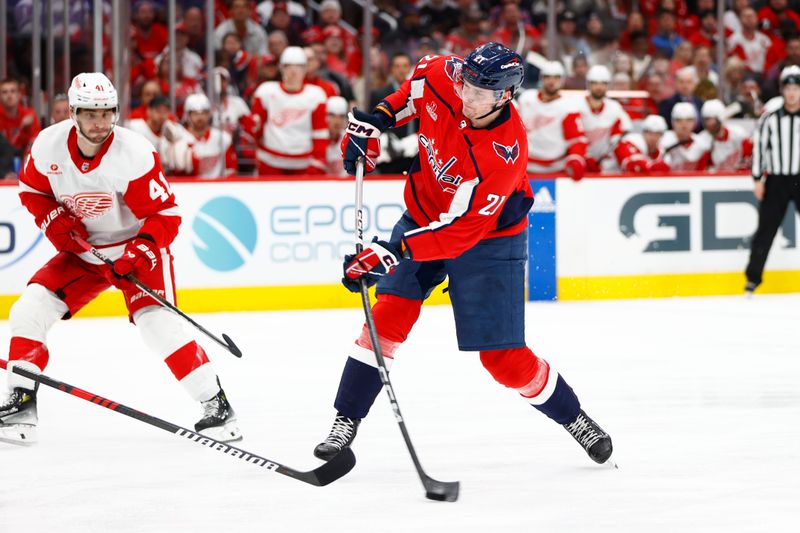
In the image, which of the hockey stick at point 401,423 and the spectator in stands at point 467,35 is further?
the spectator in stands at point 467,35

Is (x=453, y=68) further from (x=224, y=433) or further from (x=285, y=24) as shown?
(x=285, y=24)

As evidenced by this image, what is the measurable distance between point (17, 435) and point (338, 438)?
1.08 metres

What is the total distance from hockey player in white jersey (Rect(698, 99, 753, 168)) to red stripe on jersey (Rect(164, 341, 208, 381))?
5.74 meters

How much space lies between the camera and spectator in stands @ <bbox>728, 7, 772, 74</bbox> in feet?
35.5

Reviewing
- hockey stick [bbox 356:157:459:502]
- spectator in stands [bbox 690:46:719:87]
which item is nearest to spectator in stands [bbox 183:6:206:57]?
spectator in stands [bbox 690:46:719:87]

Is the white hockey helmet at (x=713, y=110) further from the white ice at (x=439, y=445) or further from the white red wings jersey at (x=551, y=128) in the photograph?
the white ice at (x=439, y=445)

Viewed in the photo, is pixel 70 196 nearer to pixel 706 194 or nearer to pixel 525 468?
pixel 525 468

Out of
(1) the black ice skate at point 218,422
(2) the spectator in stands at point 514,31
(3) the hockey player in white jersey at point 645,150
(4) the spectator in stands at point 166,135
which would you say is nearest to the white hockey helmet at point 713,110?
(3) the hockey player in white jersey at point 645,150

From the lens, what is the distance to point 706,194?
8.38 meters

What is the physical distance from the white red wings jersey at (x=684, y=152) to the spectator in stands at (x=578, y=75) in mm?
807

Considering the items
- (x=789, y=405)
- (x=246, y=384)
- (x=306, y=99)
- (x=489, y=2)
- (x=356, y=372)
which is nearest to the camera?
(x=356, y=372)

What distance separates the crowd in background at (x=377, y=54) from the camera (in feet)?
25.9

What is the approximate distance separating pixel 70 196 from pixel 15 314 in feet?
1.35

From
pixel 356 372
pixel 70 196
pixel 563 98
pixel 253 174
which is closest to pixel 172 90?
pixel 253 174
